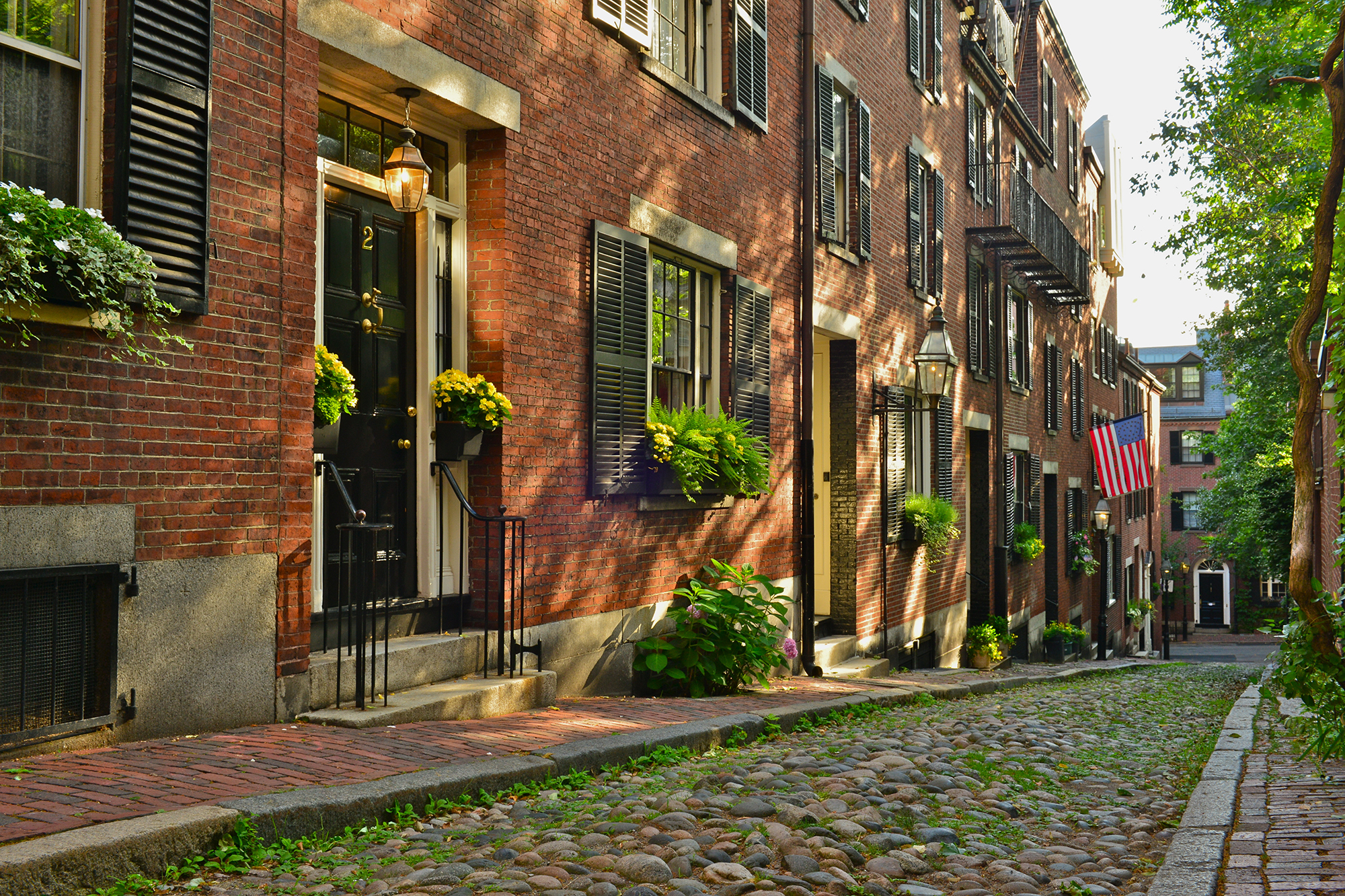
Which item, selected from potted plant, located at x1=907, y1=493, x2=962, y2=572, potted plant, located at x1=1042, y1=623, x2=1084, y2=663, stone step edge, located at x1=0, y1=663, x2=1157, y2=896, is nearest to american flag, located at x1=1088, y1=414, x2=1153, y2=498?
potted plant, located at x1=1042, y1=623, x2=1084, y2=663

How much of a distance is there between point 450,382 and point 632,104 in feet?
10.6

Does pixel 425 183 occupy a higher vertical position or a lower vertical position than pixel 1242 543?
higher

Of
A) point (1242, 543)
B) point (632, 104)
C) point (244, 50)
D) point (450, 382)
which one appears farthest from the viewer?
point (1242, 543)

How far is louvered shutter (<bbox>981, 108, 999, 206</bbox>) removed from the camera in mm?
20141

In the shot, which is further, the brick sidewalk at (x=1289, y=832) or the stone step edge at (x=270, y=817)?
the brick sidewalk at (x=1289, y=832)

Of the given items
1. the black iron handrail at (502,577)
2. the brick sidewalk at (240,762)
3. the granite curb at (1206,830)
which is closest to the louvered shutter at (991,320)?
the granite curb at (1206,830)

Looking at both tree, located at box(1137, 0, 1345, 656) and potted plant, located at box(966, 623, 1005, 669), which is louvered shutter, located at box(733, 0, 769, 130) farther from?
potted plant, located at box(966, 623, 1005, 669)

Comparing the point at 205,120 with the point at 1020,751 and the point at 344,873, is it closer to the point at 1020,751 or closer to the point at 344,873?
the point at 344,873

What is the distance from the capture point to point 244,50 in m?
5.60

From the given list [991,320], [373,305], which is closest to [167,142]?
[373,305]

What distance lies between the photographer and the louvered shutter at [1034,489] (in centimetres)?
2325

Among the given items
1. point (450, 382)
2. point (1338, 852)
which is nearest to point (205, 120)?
point (450, 382)

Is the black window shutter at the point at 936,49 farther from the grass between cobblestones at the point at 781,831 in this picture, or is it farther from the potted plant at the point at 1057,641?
the grass between cobblestones at the point at 781,831

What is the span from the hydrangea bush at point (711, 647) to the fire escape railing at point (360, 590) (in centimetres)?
268
